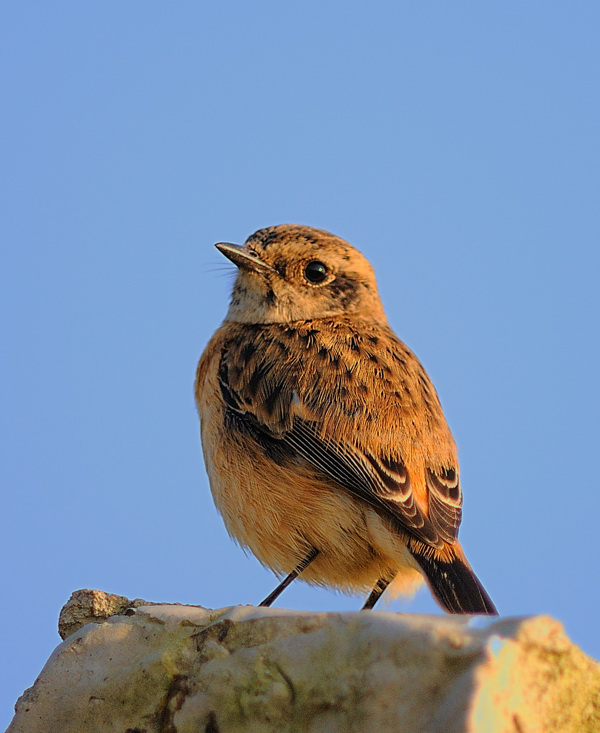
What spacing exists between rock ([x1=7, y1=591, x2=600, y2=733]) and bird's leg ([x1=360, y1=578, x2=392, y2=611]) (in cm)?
278

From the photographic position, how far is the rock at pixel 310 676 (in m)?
3.60

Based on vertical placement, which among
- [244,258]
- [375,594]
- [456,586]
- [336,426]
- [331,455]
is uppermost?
[244,258]

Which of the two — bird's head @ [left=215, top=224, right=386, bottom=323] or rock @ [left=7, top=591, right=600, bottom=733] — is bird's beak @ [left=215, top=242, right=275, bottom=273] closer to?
bird's head @ [left=215, top=224, right=386, bottom=323]

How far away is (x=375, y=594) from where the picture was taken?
290 inches

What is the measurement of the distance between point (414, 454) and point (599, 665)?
295 centimetres

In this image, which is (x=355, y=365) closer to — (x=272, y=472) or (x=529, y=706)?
(x=272, y=472)

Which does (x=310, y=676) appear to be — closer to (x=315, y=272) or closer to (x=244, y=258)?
(x=244, y=258)

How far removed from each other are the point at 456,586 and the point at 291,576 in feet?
4.46

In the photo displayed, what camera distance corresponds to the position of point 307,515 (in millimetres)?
6805

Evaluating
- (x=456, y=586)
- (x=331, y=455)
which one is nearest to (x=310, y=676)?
(x=456, y=586)

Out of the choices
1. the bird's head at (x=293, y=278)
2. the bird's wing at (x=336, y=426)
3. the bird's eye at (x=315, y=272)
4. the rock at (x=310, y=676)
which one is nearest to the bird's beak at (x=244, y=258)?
the bird's head at (x=293, y=278)

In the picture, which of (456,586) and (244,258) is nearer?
(456,586)

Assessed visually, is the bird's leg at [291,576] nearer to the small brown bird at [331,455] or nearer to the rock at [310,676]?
the small brown bird at [331,455]

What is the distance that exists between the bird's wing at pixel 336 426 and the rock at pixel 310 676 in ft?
6.85
